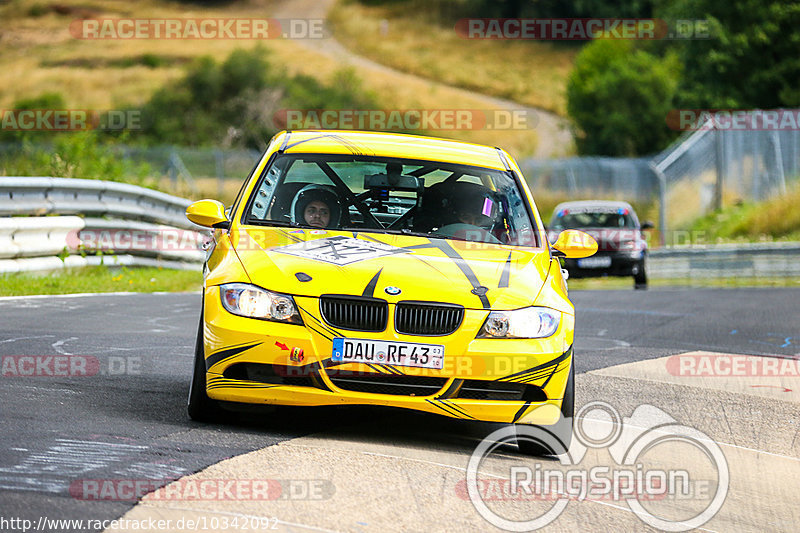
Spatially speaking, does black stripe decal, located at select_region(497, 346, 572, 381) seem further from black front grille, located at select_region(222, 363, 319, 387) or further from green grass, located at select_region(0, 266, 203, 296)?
green grass, located at select_region(0, 266, 203, 296)

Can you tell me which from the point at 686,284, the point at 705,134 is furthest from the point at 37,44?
the point at 686,284

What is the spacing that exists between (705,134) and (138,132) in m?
38.6

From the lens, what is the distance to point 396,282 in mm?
6215

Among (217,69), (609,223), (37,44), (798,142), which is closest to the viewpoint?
(609,223)

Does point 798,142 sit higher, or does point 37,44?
point 37,44

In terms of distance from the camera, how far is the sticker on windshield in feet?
21.1

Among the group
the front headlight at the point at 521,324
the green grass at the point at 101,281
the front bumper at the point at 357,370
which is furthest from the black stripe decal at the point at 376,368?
the green grass at the point at 101,281

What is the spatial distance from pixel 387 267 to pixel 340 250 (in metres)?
0.36

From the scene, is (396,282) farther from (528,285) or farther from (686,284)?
(686,284)

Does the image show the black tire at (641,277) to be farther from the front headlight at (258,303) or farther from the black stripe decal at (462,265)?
the front headlight at (258,303)

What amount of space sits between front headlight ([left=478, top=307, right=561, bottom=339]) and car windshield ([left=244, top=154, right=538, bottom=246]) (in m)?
1.01

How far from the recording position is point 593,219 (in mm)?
22953

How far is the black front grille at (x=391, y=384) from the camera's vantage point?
241 inches

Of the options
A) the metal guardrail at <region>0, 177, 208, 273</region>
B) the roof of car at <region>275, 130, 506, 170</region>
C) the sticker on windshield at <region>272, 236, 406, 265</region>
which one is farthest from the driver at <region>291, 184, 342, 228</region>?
the metal guardrail at <region>0, 177, 208, 273</region>
